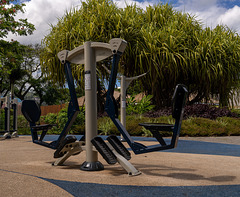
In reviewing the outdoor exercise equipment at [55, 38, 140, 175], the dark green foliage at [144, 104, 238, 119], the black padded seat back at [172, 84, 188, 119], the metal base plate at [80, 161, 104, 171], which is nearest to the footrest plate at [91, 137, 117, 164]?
the outdoor exercise equipment at [55, 38, 140, 175]

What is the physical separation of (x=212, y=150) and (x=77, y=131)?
18.4ft

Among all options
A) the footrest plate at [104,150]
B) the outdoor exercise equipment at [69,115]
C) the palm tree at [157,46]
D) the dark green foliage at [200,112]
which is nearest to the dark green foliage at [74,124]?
the palm tree at [157,46]

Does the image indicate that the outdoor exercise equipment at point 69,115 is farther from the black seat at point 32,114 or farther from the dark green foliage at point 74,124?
the dark green foliage at point 74,124

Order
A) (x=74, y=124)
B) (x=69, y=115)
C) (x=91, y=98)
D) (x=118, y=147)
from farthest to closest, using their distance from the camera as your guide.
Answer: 1. (x=74, y=124)
2. (x=69, y=115)
3. (x=91, y=98)
4. (x=118, y=147)

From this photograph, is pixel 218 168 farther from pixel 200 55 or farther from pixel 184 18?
pixel 184 18

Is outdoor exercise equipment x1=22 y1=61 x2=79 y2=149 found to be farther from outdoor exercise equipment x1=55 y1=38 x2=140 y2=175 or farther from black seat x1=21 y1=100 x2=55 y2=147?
outdoor exercise equipment x1=55 y1=38 x2=140 y2=175

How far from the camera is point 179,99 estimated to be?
122 inches

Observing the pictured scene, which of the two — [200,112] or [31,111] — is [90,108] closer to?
[31,111]

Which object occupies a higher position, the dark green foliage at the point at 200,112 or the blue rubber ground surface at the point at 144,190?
the dark green foliage at the point at 200,112

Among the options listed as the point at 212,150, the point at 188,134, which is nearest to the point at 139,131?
the point at 188,134

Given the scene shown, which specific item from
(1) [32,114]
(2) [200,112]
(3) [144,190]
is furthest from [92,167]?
(2) [200,112]

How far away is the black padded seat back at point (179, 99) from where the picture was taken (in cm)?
306

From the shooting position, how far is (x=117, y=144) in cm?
378

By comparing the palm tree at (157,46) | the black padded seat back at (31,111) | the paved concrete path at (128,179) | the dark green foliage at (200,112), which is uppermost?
the palm tree at (157,46)
